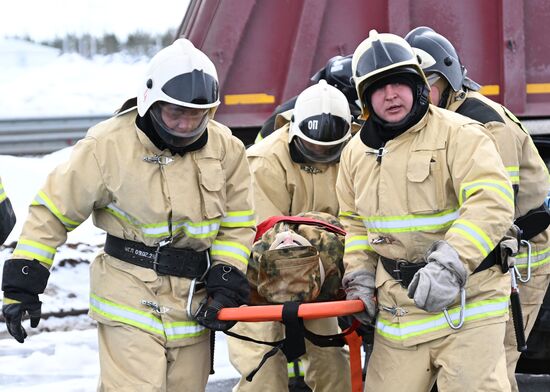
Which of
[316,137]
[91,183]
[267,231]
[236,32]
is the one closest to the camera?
[91,183]

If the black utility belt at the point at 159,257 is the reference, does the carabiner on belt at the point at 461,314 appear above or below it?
below

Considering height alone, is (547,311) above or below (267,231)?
below

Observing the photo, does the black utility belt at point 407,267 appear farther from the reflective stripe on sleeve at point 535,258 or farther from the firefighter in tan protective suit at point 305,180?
the firefighter in tan protective suit at point 305,180

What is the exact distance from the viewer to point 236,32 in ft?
23.0

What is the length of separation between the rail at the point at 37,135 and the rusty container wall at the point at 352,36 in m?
6.01

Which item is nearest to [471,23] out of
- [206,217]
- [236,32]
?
[236,32]

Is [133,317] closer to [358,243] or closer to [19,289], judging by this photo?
[19,289]

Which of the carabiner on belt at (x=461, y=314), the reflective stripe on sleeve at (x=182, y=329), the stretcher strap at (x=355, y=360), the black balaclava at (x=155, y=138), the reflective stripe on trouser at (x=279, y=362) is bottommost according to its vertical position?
the reflective stripe on trouser at (x=279, y=362)

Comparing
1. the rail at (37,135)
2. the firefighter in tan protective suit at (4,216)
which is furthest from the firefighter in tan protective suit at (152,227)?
the rail at (37,135)

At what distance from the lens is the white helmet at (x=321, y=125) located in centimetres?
509

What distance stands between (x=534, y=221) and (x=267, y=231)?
1207mm

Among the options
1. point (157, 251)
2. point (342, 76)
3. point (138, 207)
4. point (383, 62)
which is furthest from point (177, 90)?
point (342, 76)

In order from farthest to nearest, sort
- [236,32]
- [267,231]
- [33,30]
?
[33,30] < [236,32] < [267,231]

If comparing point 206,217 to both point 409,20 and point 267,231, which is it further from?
point 409,20
